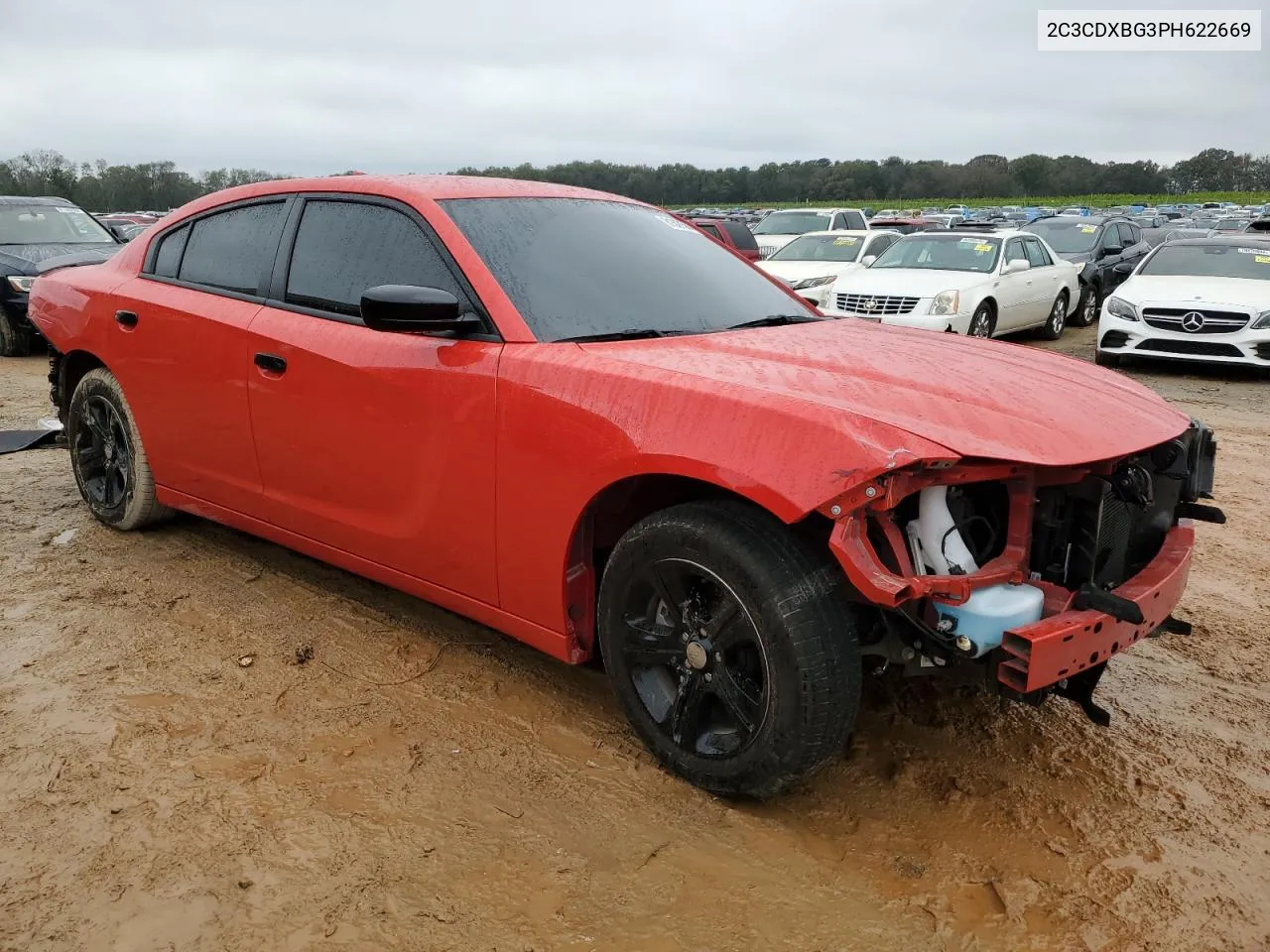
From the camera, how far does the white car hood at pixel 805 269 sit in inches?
511

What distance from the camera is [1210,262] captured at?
11.1 m

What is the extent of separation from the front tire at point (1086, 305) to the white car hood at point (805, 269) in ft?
13.3

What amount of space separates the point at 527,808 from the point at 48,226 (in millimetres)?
11591

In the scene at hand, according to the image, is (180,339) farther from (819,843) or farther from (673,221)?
(819,843)

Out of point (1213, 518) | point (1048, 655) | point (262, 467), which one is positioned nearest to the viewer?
point (1048, 655)

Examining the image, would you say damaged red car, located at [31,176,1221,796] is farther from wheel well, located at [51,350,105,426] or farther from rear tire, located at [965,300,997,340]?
rear tire, located at [965,300,997,340]

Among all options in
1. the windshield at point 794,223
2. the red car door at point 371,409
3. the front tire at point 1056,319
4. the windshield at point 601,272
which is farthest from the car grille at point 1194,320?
the red car door at point 371,409

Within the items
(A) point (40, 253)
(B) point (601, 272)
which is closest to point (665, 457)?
(B) point (601, 272)

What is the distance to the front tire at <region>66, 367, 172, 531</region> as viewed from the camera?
173 inches

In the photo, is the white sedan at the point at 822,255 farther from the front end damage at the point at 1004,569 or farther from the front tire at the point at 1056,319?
the front end damage at the point at 1004,569

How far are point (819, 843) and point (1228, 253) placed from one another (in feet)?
36.8

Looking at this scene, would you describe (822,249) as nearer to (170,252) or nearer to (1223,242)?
(1223,242)

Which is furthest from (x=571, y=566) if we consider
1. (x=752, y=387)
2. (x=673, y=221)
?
(x=673, y=221)

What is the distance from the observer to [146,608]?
3.86 meters
